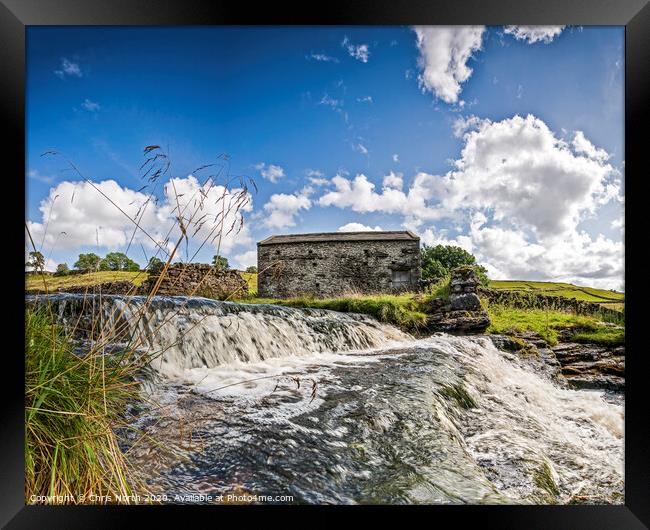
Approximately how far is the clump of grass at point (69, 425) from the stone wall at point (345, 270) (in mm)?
2467

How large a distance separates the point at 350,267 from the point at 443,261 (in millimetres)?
1356

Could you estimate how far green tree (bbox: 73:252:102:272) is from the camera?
66.4 inches

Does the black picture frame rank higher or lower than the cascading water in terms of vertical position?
higher

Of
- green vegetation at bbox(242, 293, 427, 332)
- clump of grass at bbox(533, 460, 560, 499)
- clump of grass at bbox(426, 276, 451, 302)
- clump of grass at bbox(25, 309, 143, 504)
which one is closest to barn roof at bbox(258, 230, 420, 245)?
clump of grass at bbox(426, 276, 451, 302)

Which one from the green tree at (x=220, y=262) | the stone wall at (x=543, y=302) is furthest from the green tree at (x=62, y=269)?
the stone wall at (x=543, y=302)

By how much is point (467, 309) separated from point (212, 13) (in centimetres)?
340

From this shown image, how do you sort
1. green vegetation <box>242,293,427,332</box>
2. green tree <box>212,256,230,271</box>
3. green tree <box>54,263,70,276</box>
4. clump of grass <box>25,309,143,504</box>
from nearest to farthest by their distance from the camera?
clump of grass <box>25,309,143,504</box>, green tree <box>212,256,230,271</box>, green tree <box>54,263,70,276</box>, green vegetation <box>242,293,427,332</box>

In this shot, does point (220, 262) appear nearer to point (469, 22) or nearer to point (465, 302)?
point (469, 22)

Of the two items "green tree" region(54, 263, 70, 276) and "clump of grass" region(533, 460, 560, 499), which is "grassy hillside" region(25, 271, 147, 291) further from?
"clump of grass" region(533, 460, 560, 499)

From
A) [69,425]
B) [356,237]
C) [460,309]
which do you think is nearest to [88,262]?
[69,425]

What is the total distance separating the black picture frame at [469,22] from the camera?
1540 millimetres

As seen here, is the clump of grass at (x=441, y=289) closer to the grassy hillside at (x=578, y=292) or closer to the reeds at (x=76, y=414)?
the grassy hillside at (x=578, y=292)

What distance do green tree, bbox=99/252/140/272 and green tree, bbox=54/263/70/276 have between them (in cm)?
26
